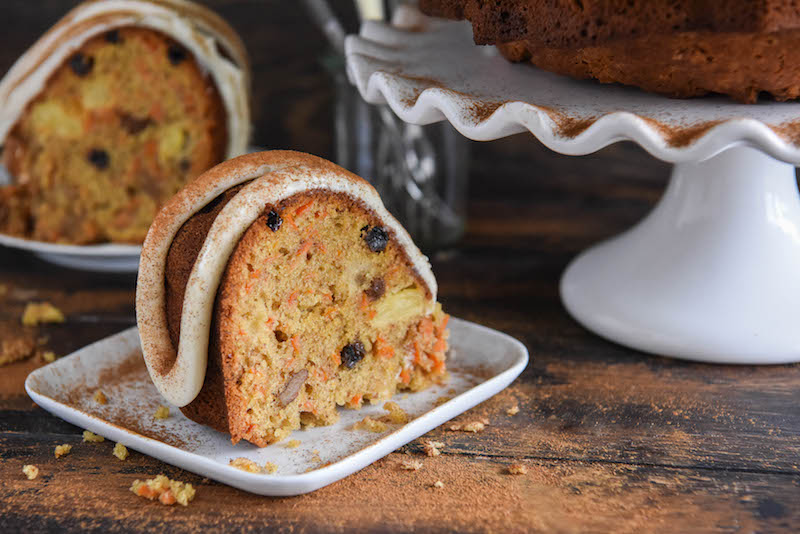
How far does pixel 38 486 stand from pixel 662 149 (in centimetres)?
81

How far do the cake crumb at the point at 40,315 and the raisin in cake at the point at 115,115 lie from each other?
0.77ft

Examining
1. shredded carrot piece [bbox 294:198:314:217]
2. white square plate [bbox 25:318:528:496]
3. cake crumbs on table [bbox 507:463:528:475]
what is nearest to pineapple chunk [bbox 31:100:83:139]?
white square plate [bbox 25:318:528:496]

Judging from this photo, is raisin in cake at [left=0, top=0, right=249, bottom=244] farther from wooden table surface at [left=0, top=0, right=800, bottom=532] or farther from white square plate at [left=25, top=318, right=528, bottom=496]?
white square plate at [left=25, top=318, right=528, bottom=496]

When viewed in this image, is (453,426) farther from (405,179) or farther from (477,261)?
(405,179)

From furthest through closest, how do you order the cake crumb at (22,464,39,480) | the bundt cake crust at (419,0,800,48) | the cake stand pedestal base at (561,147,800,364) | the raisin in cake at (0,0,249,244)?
the raisin in cake at (0,0,249,244)
the cake stand pedestal base at (561,147,800,364)
the cake crumb at (22,464,39,480)
the bundt cake crust at (419,0,800,48)

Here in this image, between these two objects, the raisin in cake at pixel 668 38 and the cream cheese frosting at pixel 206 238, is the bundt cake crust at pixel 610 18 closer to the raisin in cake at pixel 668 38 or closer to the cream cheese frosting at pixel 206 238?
the raisin in cake at pixel 668 38

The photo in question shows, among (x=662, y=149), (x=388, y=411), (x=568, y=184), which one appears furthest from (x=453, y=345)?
(x=568, y=184)

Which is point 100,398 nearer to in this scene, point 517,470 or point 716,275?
point 517,470

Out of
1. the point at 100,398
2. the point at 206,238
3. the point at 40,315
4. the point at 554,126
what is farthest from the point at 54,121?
the point at 554,126

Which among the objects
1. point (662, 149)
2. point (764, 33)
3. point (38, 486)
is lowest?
point (38, 486)

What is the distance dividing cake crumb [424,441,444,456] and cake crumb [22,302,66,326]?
0.76 m

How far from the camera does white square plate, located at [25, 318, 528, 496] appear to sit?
988mm

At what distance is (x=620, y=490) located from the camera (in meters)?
1.01

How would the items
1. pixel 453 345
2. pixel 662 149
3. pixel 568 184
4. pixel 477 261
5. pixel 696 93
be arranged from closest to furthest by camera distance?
pixel 662 149 → pixel 696 93 → pixel 453 345 → pixel 477 261 → pixel 568 184
